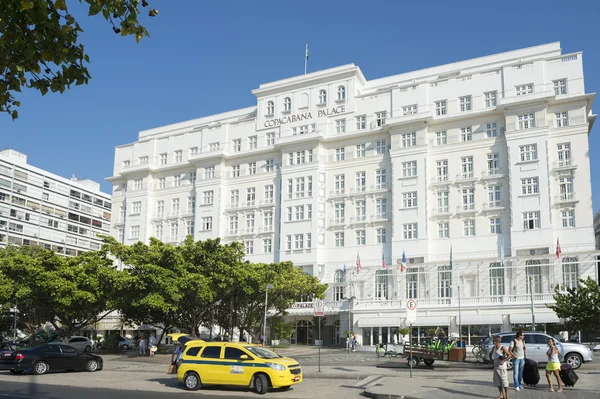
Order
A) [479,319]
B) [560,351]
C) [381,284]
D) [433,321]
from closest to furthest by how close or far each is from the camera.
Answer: [560,351], [479,319], [433,321], [381,284]

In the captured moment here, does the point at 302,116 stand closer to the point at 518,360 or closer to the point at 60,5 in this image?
the point at 518,360

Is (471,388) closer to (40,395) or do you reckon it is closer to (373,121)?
(40,395)

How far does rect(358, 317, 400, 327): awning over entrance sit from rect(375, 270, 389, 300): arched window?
324 cm

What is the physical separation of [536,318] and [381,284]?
15002 mm

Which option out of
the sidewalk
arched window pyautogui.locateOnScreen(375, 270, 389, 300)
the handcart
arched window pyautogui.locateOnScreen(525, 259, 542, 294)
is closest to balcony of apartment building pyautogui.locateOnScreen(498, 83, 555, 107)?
arched window pyautogui.locateOnScreen(525, 259, 542, 294)

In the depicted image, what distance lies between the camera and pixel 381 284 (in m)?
58.2

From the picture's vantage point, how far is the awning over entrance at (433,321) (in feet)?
171

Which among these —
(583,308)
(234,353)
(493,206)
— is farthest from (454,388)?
(493,206)

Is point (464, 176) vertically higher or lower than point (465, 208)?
higher

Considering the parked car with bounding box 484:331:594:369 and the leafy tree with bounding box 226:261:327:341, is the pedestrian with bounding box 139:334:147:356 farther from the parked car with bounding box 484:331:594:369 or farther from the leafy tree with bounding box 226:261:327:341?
the parked car with bounding box 484:331:594:369

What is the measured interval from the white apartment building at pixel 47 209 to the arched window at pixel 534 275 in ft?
211

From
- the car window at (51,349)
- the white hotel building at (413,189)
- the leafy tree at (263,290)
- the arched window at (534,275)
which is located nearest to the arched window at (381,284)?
the white hotel building at (413,189)

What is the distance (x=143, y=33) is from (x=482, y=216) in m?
50.6

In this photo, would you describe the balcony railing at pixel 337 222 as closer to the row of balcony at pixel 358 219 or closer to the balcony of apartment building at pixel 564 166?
the row of balcony at pixel 358 219
